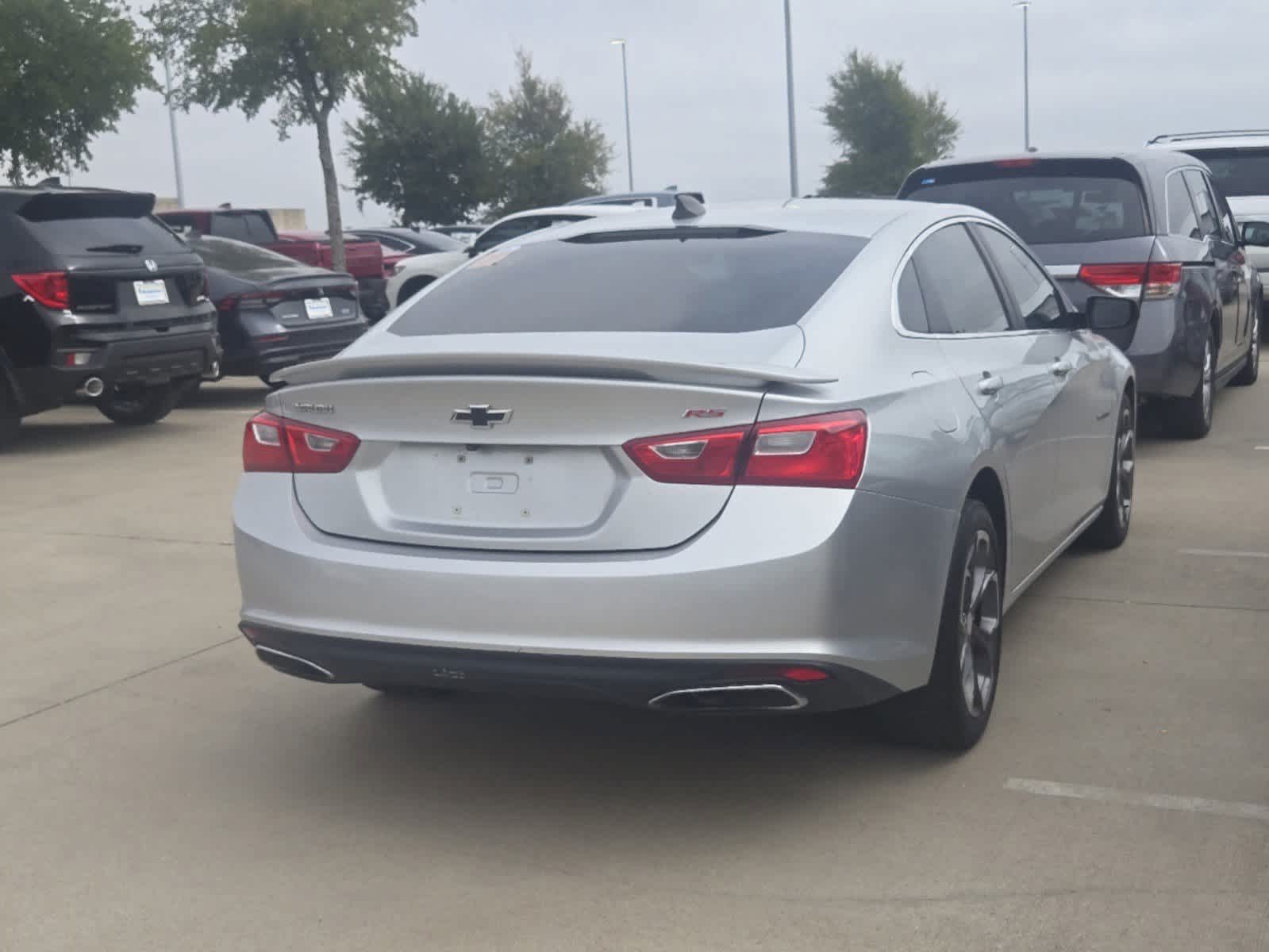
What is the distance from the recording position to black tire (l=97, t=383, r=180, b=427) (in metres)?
12.1

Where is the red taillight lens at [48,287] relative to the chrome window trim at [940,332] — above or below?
below

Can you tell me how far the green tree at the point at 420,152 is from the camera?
4462 cm

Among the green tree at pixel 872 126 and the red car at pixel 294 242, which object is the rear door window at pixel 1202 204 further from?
the green tree at pixel 872 126

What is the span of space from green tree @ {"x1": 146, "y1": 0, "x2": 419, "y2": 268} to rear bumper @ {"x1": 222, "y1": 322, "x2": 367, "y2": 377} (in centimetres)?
1428

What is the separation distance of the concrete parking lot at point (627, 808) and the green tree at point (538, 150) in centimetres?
4149

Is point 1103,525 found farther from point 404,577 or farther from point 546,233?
point 404,577

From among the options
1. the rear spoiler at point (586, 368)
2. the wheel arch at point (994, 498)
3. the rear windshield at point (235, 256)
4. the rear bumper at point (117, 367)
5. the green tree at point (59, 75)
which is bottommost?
the rear bumper at point (117, 367)

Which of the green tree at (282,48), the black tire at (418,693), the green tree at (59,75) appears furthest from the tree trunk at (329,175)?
the black tire at (418,693)

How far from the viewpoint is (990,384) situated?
15.4ft

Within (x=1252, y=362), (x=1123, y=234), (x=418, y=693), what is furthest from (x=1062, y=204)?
(x=418, y=693)

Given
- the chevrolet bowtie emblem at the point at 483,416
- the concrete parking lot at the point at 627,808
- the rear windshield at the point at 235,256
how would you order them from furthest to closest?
the rear windshield at the point at 235,256 → the chevrolet bowtie emblem at the point at 483,416 → the concrete parking lot at the point at 627,808

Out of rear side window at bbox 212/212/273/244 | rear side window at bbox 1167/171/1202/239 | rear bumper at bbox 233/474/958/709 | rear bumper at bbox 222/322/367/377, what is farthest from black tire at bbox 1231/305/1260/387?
rear side window at bbox 212/212/273/244

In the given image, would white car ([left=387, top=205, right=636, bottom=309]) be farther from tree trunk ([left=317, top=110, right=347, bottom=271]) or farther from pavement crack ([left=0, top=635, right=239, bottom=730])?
pavement crack ([left=0, top=635, right=239, bottom=730])

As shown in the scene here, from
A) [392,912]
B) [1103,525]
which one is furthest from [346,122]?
[392,912]
